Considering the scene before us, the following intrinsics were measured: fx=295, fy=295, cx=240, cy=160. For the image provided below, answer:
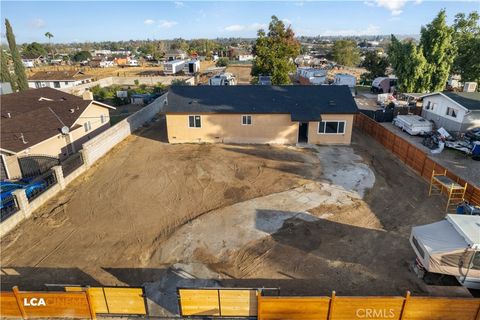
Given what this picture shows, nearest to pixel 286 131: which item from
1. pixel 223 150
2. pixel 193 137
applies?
pixel 223 150

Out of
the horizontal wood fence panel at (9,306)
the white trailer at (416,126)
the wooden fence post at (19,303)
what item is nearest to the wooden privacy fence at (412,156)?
the white trailer at (416,126)

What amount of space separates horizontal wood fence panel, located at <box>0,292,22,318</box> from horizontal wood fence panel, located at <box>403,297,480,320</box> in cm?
1241

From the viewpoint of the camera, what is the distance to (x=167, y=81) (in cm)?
6325

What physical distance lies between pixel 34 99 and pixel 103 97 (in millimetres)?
16856

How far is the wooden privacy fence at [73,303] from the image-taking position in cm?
937

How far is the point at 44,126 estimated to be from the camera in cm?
2358

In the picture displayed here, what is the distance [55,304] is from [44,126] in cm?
1856

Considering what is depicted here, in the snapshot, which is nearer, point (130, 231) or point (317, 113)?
point (130, 231)

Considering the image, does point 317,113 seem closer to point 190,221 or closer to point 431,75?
point 190,221

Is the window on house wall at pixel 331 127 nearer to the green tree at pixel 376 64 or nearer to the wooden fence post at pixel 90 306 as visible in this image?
the wooden fence post at pixel 90 306

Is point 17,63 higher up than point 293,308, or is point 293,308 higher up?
point 17,63

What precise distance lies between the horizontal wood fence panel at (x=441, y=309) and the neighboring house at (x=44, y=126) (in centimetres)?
2360

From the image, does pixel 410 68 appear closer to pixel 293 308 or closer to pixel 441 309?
pixel 441 309

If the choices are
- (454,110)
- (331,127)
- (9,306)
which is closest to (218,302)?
(9,306)
